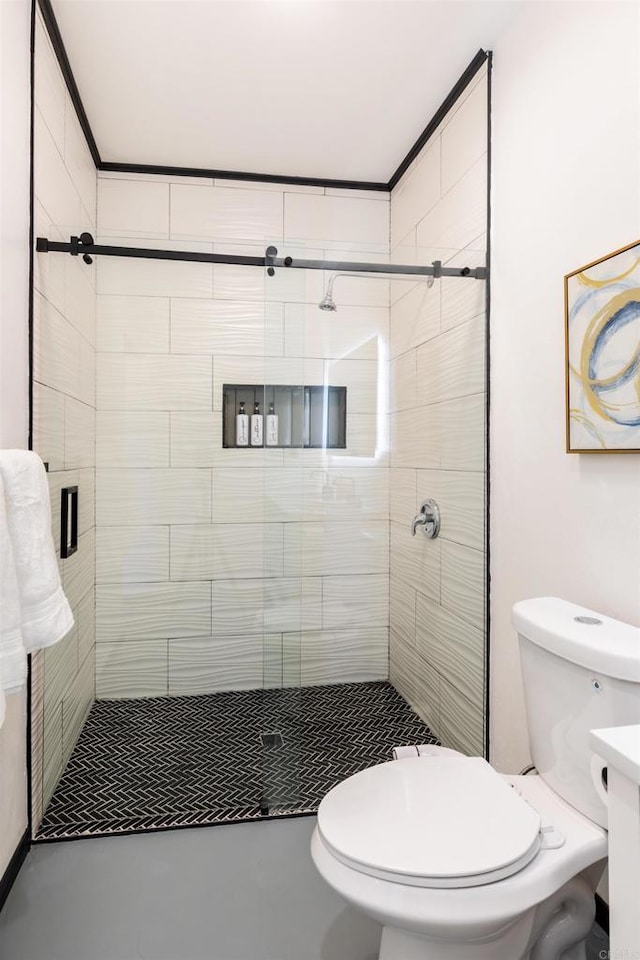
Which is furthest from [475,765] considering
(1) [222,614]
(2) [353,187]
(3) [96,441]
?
(2) [353,187]

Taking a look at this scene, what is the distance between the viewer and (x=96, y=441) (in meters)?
2.68

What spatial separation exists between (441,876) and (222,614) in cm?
190

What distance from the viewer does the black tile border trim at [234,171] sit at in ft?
6.34

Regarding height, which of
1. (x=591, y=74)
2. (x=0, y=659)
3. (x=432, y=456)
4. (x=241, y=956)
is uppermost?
(x=591, y=74)

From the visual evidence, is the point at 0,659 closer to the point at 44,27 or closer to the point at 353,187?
the point at 44,27

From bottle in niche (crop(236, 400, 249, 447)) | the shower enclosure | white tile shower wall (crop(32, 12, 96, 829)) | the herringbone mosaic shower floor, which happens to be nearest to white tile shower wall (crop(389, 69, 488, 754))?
the shower enclosure

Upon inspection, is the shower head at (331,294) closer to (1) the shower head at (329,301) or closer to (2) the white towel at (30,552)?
(1) the shower head at (329,301)

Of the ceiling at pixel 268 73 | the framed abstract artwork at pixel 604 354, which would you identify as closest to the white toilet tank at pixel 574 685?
the framed abstract artwork at pixel 604 354

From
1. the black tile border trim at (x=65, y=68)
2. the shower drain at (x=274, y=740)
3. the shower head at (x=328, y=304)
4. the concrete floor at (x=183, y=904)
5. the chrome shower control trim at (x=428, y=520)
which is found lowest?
the concrete floor at (x=183, y=904)

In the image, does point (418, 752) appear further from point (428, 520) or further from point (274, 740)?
point (428, 520)

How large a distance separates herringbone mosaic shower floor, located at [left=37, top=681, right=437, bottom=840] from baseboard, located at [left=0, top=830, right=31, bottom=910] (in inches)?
3.3

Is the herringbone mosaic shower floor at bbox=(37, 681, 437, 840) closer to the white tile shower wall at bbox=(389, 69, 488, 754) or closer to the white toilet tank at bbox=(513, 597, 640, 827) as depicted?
the white tile shower wall at bbox=(389, 69, 488, 754)

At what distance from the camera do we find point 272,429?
6.65 feet

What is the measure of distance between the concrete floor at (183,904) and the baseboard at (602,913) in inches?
1.4
